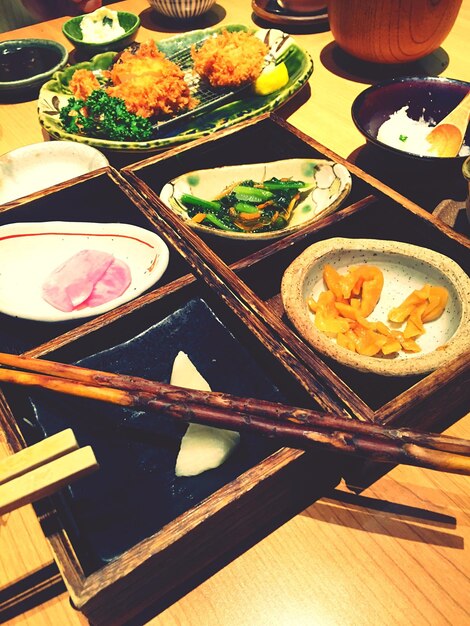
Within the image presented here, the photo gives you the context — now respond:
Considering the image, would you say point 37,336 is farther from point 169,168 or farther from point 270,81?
A: point 270,81

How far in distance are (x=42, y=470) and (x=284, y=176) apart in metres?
1.21

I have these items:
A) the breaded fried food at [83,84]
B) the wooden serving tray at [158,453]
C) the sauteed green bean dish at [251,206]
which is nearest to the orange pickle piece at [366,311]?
the wooden serving tray at [158,453]

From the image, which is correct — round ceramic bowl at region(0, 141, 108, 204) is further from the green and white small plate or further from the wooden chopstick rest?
the wooden chopstick rest

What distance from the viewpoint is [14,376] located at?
0.93 metres

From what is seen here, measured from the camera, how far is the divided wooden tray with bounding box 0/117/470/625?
79 centimetres

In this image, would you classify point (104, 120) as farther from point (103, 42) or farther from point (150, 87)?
point (103, 42)

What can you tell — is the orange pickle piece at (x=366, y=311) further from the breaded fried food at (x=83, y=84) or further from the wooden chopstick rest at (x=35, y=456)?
the breaded fried food at (x=83, y=84)

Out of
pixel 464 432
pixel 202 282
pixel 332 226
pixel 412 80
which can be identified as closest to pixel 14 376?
pixel 202 282

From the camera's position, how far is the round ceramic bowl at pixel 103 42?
2508mm

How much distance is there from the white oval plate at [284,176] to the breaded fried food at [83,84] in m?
0.90

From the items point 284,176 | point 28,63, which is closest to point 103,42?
point 28,63

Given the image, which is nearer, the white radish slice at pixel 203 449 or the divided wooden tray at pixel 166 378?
the divided wooden tray at pixel 166 378

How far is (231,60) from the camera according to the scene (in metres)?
2.07

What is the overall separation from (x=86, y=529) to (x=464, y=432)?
2.75ft
